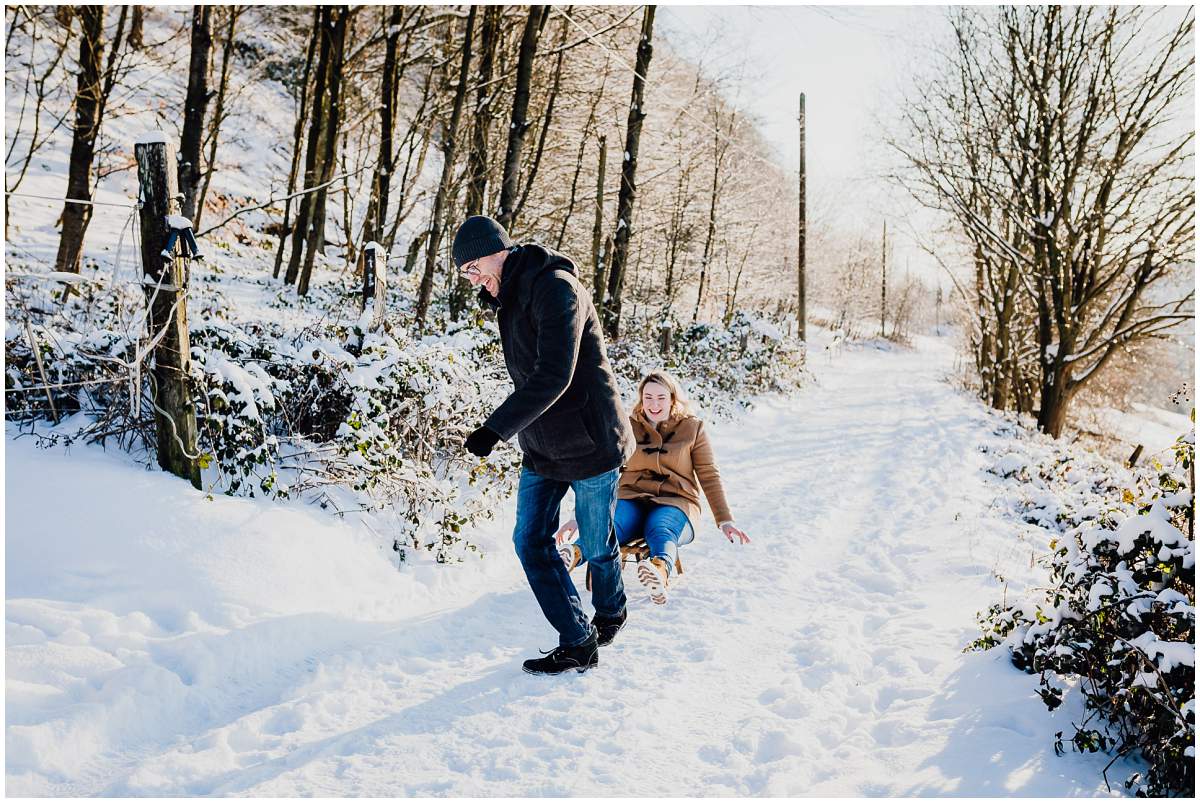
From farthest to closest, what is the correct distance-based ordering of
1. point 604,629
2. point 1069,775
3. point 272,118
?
point 272,118 < point 604,629 < point 1069,775

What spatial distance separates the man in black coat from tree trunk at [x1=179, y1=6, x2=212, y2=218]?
6359 mm

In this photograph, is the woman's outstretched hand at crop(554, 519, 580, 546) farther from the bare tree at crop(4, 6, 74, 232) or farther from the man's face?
the bare tree at crop(4, 6, 74, 232)

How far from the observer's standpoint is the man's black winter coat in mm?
3174

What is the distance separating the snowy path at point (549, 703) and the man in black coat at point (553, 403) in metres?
0.43

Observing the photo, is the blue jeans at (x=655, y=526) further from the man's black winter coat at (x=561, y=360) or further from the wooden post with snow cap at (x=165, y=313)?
the wooden post with snow cap at (x=165, y=313)

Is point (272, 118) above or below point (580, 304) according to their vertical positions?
above

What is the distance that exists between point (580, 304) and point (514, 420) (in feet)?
2.16

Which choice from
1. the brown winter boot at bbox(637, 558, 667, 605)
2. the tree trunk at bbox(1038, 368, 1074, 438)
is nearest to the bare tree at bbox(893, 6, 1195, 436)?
the tree trunk at bbox(1038, 368, 1074, 438)

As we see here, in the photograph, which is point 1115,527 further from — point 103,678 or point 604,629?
point 103,678

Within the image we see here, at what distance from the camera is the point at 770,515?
21.7 ft

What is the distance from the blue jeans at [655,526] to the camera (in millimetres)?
4580

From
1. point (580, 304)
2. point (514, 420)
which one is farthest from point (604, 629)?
point (580, 304)

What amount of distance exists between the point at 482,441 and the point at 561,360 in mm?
508

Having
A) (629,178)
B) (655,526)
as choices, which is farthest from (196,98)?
(655,526)
